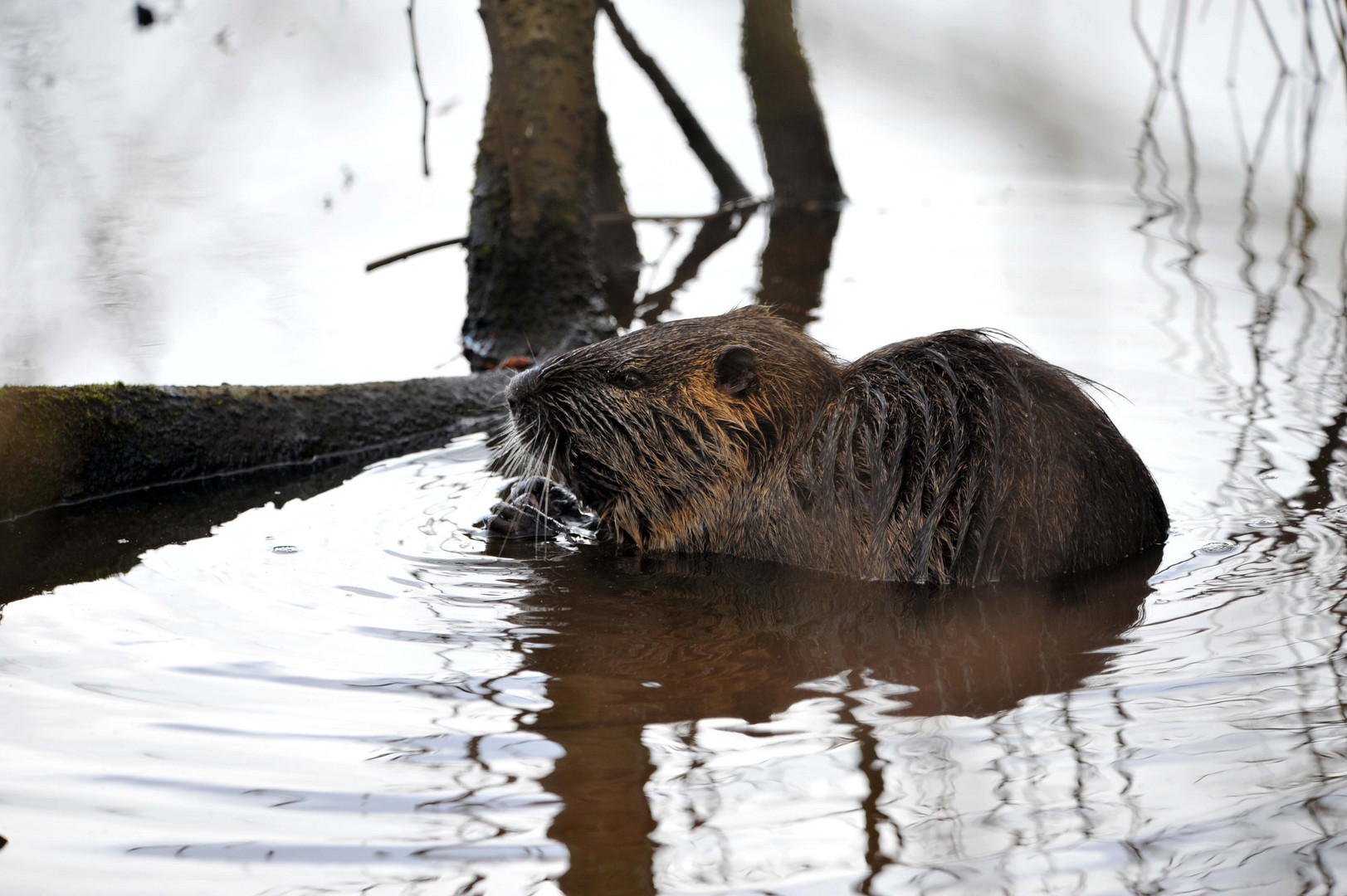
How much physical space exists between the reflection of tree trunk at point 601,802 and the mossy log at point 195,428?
6.50ft

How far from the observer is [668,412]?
3334 mm

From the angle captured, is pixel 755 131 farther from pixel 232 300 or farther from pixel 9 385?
pixel 9 385

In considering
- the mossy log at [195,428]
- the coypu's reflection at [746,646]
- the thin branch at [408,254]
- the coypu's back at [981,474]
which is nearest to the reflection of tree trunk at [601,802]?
the coypu's reflection at [746,646]

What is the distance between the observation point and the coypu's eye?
339 cm

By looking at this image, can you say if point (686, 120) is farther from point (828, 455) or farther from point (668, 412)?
point (828, 455)

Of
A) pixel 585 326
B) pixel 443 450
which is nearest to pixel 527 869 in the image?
pixel 443 450

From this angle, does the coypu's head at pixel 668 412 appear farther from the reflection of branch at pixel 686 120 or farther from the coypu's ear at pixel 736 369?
the reflection of branch at pixel 686 120

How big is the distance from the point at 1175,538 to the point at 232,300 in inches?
179

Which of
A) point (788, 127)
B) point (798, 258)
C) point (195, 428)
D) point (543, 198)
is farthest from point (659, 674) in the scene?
point (788, 127)

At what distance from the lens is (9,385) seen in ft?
11.5

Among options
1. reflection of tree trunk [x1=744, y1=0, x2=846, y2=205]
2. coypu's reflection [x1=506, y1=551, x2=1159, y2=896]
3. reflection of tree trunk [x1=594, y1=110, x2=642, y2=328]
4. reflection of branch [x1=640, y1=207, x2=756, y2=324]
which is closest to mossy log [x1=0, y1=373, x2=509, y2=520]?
coypu's reflection [x1=506, y1=551, x2=1159, y2=896]

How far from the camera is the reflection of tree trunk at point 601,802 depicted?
67.0 inches

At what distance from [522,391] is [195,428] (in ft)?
3.74

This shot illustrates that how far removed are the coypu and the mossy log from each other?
32.4 inches
